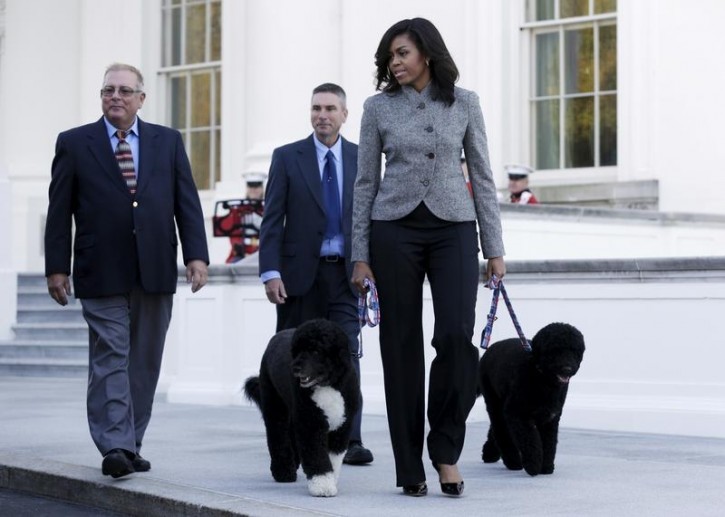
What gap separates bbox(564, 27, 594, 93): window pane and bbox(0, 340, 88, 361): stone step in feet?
19.0

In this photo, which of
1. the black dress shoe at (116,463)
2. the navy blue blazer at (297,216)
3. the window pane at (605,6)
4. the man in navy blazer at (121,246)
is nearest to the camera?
the black dress shoe at (116,463)

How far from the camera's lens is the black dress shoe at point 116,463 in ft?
23.1

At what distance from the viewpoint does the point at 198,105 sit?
20.5 metres

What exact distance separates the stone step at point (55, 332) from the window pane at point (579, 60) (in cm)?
571

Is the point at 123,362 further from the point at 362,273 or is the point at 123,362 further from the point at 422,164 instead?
the point at 422,164

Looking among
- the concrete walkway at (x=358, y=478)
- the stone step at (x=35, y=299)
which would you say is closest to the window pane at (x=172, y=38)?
the stone step at (x=35, y=299)

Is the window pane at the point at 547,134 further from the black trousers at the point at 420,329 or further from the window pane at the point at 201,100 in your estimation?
the black trousers at the point at 420,329

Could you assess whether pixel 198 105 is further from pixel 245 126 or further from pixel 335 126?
pixel 335 126

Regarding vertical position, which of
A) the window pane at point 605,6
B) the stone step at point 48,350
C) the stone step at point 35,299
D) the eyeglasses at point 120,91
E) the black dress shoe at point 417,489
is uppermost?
the window pane at point 605,6

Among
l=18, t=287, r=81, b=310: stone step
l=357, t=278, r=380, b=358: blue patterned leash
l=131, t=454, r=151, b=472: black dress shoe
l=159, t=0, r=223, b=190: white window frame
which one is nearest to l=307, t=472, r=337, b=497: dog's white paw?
l=357, t=278, r=380, b=358: blue patterned leash

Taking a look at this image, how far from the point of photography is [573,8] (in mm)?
17141

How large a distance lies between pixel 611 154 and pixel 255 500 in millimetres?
10910

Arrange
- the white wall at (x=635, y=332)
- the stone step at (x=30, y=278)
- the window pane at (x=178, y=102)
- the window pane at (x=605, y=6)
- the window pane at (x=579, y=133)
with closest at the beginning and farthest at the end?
the white wall at (x=635, y=332), the window pane at (x=605, y=6), the window pane at (x=579, y=133), the stone step at (x=30, y=278), the window pane at (x=178, y=102)

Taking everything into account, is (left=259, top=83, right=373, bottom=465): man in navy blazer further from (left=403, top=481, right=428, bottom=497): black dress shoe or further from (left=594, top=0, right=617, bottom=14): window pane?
(left=594, top=0, right=617, bottom=14): window pane
